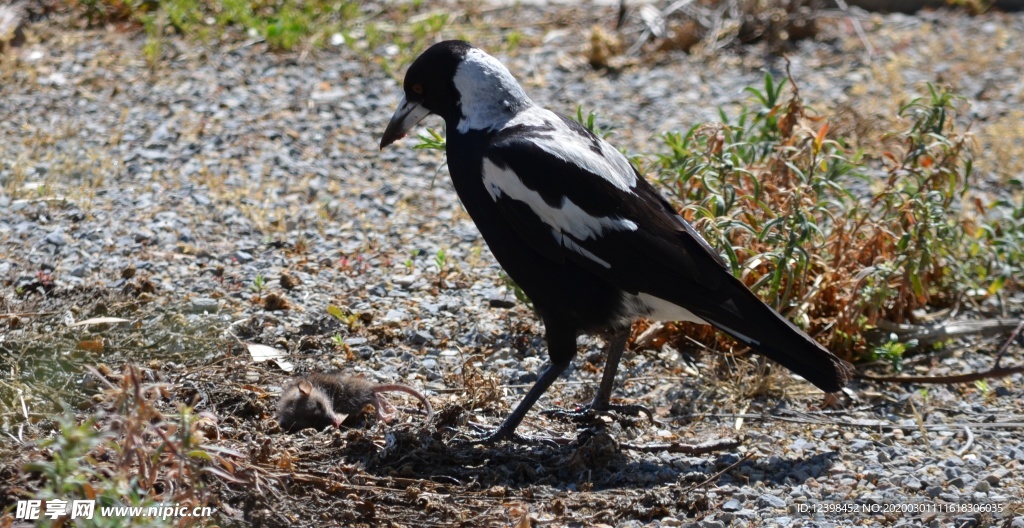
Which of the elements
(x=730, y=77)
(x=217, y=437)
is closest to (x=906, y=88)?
(x=730, y=77)

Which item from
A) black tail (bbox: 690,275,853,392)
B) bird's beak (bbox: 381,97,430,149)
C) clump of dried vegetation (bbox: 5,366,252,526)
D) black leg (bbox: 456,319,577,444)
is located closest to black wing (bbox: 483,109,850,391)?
black tail (bbox: 690,275,853,392)

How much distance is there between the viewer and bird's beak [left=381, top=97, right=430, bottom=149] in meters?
4.07

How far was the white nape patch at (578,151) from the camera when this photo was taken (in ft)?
11.6

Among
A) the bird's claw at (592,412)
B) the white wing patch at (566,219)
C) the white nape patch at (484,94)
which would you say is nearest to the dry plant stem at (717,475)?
the bird's claw at (592,412)

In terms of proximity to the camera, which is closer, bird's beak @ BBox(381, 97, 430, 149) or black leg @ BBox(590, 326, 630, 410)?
black leg @ BBox(590, 326, 630, 410)

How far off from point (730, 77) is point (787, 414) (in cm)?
342

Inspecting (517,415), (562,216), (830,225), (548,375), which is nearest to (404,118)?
(562,216)

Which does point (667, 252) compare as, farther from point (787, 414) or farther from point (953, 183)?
point (953, 183)

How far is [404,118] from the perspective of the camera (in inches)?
161

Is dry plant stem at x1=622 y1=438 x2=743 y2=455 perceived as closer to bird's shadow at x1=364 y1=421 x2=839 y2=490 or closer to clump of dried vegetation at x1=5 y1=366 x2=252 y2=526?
bird's shadow at x1=364 y1=421 x2=839 y2=490

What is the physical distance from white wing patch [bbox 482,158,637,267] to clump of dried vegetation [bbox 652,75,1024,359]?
57 centimetres

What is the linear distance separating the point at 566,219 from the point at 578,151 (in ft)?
0.90

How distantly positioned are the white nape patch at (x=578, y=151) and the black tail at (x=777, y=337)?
0.51 m

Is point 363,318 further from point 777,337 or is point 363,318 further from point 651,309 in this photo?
point 777,337
